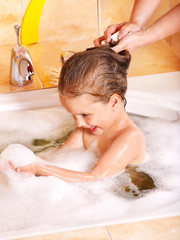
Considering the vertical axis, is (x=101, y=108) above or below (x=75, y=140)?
above

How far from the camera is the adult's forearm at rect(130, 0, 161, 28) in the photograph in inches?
78.6

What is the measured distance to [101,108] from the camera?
1663 mm

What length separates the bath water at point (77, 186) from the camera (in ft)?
5.05

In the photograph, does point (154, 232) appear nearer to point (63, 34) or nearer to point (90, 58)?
point (90, 58)

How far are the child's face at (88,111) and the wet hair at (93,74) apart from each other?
0.02 metres

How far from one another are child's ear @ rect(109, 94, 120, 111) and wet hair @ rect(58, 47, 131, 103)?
2cm

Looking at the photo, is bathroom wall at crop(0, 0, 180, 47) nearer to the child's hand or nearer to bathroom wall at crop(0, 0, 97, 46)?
bathroom wall at crop(0, 0, 97, 46)

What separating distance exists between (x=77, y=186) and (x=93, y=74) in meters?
0.40

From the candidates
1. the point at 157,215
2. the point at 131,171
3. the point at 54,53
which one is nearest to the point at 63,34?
the point at 54,53

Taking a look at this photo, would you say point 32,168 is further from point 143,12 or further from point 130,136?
point 143,12

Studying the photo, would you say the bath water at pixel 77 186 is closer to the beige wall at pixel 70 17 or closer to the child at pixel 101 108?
the child at pixel 101 108

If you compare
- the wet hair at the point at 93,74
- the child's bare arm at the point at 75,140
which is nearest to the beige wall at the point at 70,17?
the child's bare arm at the point at 75,140

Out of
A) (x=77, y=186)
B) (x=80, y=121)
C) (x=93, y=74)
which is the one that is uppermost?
(x=93, y=74)

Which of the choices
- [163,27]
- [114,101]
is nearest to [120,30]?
[163,27]
